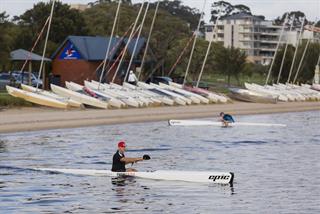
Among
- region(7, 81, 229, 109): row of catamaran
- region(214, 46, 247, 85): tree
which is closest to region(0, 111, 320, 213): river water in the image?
region(7, 81, 229, 109): row of catamaran

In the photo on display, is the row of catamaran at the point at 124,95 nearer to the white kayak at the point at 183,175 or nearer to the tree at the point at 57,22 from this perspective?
the tree at the point at 57,22

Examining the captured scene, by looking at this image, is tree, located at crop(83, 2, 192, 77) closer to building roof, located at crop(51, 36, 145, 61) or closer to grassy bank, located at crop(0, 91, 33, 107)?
building roof, located at crop(51, 36, 145, 61)

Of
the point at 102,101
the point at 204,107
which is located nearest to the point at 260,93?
the point at 204,107

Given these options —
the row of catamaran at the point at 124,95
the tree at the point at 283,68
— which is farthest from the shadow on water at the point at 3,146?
the tree at the point at 283,68

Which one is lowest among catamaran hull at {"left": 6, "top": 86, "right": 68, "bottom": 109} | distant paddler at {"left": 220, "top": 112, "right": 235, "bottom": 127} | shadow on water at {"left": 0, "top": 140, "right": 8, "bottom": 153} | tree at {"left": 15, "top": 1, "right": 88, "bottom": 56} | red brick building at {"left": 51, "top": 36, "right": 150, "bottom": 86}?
shadow on water at {"left": 0, "top": 140, "right": 8, "bottom": 153}

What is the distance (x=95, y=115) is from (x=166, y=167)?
2009cm

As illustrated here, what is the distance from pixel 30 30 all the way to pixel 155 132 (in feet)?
132

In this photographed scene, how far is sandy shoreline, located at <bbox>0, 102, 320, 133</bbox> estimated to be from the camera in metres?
43.3

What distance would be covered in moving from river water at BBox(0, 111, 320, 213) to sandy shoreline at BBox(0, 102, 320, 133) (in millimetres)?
1278

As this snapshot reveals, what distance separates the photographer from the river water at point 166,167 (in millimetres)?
21312

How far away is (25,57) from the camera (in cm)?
5894

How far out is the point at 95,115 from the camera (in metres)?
48.9

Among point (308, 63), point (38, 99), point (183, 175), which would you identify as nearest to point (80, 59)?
point (38, 99)

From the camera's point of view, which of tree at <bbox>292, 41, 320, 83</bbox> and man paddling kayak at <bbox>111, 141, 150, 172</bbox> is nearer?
man paddling kayak at <bbox>111, 141, 150, 172</bbox>
